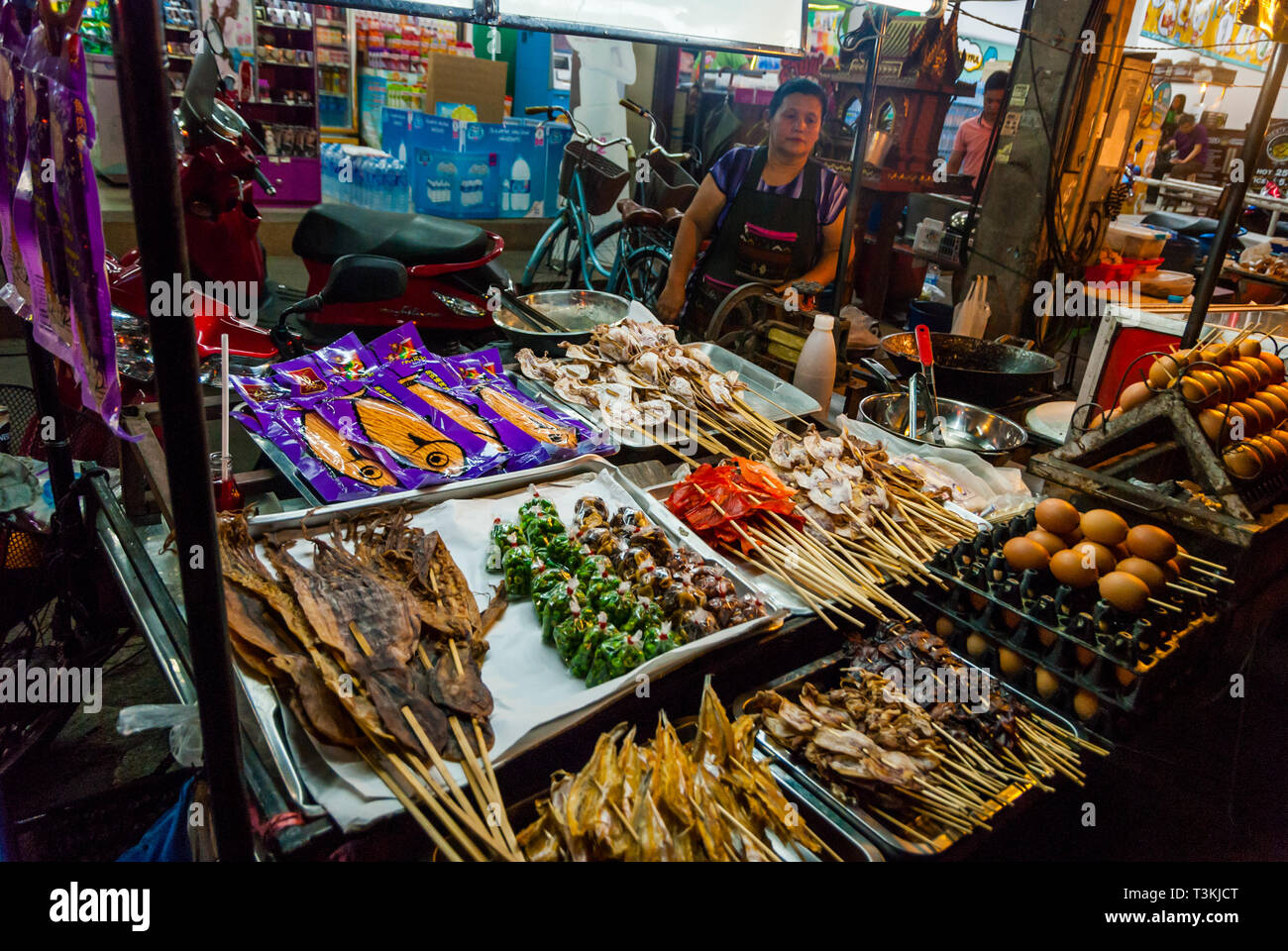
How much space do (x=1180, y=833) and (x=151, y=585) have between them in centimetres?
338

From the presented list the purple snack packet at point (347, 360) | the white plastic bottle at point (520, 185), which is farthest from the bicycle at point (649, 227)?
the purple snack packet at point (347, 360)

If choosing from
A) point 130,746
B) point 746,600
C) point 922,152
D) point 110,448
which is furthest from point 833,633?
point 922,152

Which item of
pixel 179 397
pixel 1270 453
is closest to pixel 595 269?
pixel 1270 453

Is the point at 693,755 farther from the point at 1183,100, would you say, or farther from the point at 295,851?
the point at 1183,100

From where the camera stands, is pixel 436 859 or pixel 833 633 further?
pixel 833 633

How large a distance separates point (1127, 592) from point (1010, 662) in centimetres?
35

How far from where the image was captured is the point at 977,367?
384cm

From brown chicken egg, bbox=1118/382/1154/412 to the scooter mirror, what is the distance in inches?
121

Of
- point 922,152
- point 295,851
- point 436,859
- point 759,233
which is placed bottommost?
point 436,859

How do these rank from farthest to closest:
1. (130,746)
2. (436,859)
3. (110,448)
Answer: (110,448) < (130,746) < (436,859)

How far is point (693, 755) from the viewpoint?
167cm

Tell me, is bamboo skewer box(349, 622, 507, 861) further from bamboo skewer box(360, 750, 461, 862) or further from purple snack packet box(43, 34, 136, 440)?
purple snack packet box(43, 34, 136, 440)

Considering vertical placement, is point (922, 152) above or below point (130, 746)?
above

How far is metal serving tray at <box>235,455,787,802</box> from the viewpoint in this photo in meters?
1.54
